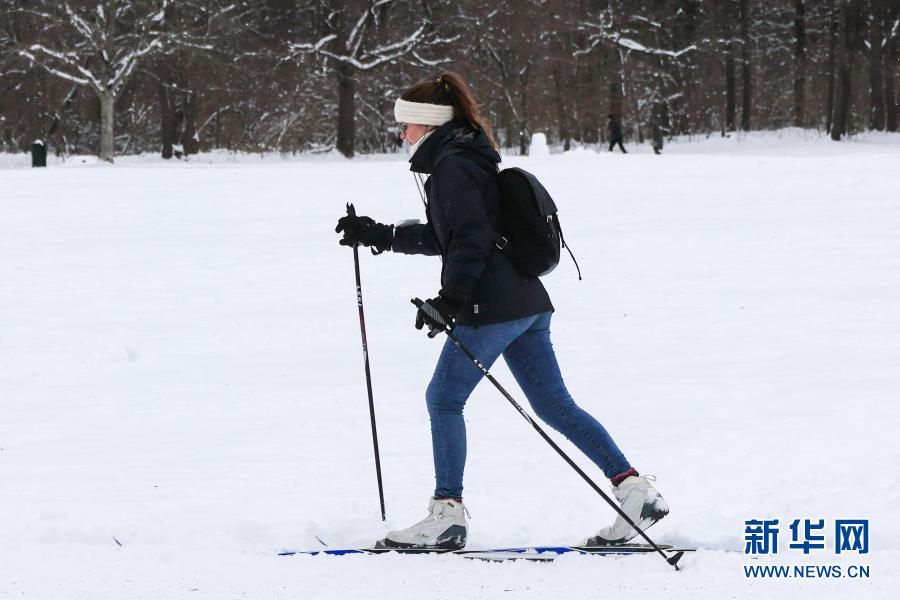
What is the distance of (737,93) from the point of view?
2046 inches

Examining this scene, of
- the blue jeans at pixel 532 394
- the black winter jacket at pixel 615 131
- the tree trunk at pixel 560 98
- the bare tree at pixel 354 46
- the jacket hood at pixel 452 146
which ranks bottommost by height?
the blue jeans at pixel 532 394

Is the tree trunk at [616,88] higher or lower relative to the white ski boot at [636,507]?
higher

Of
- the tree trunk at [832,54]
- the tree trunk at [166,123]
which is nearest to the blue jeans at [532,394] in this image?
the tree trunk at [166,123]

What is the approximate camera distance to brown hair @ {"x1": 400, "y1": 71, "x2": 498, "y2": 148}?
4.28 metres

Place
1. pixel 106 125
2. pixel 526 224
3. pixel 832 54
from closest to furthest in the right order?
pixel 526 224 < pixel 106 125 < pixel 832 54

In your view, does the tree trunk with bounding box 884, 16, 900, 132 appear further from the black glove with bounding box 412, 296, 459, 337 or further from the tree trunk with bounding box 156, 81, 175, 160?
the black glove with bounding box 412, 296, 459, 337

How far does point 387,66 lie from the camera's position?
4025 cm

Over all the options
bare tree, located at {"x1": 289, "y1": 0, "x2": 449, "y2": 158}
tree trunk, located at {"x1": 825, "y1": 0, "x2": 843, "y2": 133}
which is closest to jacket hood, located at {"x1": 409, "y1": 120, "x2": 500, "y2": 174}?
bare tree, located at {"x1": 289, "y1": 0, "x2": 449, "y2": 158}

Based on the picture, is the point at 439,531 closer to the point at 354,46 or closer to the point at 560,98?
the point at 354,46

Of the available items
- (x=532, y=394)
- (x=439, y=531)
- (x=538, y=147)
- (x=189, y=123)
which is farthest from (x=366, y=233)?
(x=189, y=123)

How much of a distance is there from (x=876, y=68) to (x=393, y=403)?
38.6m

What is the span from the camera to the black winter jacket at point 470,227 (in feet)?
13.3

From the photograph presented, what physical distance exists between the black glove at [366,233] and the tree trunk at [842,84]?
36.1m

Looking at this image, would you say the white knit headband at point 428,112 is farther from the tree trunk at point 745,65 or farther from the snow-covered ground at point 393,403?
the tree trunk at point 745,65
